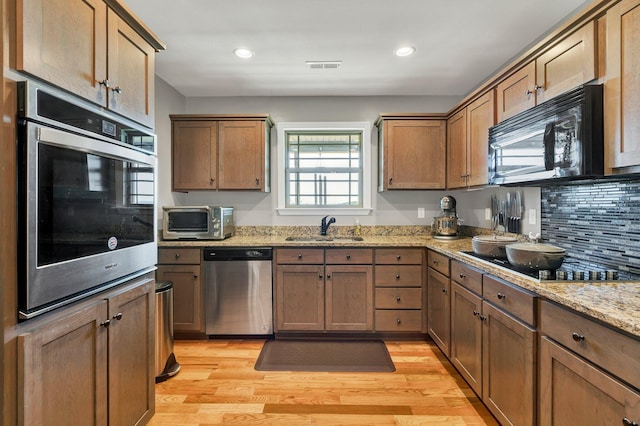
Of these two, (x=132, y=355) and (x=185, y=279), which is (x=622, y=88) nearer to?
(x=132, y=355)

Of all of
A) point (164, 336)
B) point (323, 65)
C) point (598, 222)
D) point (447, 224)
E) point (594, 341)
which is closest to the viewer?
point (594, 341)

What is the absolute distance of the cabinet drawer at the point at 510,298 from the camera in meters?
1.42

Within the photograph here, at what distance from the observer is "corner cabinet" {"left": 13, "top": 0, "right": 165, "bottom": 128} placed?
1023 millimetres

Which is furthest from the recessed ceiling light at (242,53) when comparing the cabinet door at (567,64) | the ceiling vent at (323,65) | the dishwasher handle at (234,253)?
the cabinet door at (567,64)

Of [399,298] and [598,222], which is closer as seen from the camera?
[598,222]

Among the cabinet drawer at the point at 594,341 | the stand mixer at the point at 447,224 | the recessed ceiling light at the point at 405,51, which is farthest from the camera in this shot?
the stand mixer at the point at 447,224

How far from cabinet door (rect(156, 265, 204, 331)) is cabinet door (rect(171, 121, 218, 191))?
0.89m

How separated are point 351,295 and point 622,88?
2.29 metres

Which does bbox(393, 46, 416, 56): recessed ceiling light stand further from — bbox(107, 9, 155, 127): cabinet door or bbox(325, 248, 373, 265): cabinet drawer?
bbox(107, 9, 155, 127): cabinet door

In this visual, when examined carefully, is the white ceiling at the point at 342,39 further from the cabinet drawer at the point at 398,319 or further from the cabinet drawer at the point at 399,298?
the cabinet drawer at the point at 398,319

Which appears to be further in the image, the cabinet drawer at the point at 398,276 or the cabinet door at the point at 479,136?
the cabinet drawer at the point at 398,276

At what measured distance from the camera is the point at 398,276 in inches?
114

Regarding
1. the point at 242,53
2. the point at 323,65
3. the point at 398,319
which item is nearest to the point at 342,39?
the point at 323,65

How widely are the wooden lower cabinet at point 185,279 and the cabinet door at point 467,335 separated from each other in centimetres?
218
